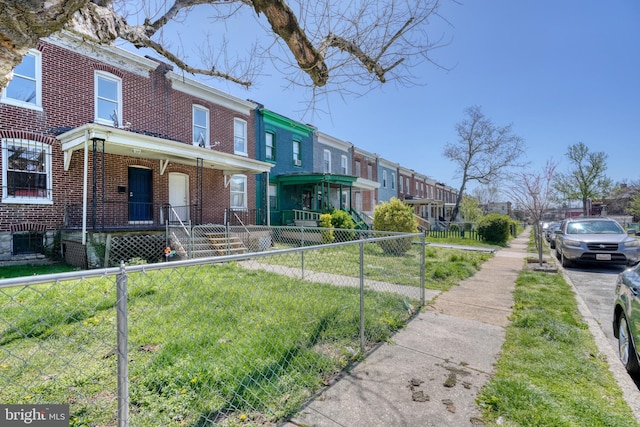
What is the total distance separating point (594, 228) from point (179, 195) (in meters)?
15.7

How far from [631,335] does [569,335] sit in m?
1.07

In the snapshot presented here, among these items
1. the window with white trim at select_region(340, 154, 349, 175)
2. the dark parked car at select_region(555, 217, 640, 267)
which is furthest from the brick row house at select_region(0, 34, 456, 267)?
the dark parked car at select_region(555, 217, 640, 267)

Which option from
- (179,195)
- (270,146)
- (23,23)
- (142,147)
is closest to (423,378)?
(23,23)

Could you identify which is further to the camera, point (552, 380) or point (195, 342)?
point (195, 342)

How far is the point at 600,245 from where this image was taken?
9.36m

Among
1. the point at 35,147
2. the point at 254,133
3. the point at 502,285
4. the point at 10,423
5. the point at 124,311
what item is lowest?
the point at 502,285

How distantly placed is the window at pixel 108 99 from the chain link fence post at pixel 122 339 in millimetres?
11858

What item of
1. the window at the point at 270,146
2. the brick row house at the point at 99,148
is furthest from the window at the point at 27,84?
the window at the point at 270,146

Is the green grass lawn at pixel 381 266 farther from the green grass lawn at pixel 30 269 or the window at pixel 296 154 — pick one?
the window at pixel 296 154

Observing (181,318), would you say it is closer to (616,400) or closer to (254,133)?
(616,400)

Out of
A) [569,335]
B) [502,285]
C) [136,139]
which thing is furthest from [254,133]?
[569,335]

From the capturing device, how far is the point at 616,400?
9.27 ft

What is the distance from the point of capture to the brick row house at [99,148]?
920 centimetres

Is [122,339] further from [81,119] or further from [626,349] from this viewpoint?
[81,119]
